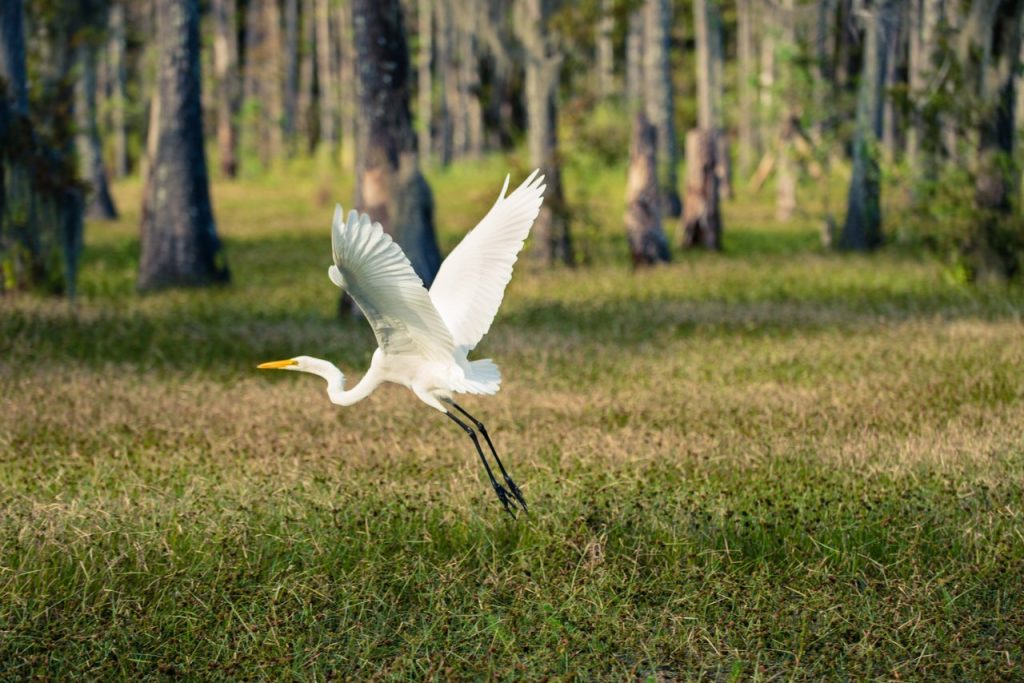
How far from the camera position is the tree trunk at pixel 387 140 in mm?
13117

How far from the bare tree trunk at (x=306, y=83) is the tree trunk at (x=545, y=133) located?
31.2m

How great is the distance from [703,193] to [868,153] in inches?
102

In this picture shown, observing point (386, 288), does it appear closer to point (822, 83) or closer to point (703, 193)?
point (703, 193)

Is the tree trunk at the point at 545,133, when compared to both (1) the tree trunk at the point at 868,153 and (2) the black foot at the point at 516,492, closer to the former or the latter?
(1) the tree trunk at the point at 868,153

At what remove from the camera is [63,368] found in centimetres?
963

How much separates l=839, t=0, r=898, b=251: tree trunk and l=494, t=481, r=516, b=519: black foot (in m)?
11.7

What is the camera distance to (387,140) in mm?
13109

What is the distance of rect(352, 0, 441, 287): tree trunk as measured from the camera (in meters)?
13.1

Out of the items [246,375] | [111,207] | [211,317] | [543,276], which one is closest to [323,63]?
[111,207]

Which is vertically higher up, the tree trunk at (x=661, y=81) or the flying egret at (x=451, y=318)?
the tree trunk at (x=661, y=81)

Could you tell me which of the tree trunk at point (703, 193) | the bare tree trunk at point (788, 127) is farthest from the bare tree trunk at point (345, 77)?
the tree trunk at point (703, 193)

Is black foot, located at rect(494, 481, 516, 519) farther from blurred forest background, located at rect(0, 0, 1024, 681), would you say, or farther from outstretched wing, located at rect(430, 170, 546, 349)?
outstretched wing, located at rect(430, 170, 546, 349)

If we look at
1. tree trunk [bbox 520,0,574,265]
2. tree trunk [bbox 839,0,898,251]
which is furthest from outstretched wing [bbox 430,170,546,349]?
tree trunk [bbox 839,0,898,251]

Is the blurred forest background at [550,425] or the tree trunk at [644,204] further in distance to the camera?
the tree trunk at [644,204]
